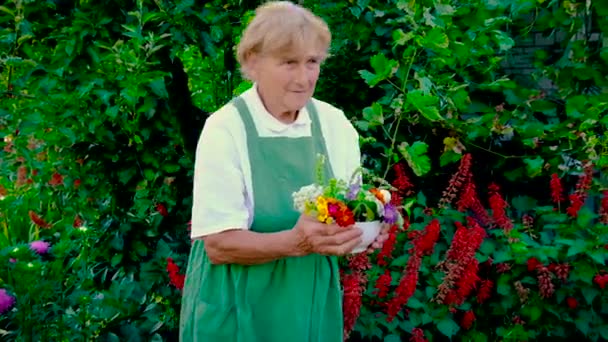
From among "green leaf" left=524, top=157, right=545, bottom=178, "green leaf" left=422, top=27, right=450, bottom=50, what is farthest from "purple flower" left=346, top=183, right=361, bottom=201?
"green leaf" left=524, top=157, right=545, bottom=178

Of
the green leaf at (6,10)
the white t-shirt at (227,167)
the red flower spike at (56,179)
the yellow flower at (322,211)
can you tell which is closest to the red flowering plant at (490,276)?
the white t-shirt at (227,167)

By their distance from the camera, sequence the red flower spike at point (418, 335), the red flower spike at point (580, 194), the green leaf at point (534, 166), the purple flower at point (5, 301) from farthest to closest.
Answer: the green leaf at point (534, 166), the red flower spike at point (580, 194), the red flower spike at point (418, 335), the purple flower at point (5, 301)

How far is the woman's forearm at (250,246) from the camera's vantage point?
1771 mm

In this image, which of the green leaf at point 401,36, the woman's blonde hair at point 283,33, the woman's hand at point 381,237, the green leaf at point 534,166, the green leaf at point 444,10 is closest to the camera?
the woman's blonde hair at point 283,33

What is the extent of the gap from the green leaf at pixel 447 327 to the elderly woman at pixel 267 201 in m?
1.22

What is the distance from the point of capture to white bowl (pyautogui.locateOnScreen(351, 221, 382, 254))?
1846 mm

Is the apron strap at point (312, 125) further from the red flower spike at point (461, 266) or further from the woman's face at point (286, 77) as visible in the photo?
the red flower spike at point (461, 266)

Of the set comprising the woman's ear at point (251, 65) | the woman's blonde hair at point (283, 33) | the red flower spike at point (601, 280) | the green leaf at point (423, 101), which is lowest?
the red flower spike at point (601, 280)

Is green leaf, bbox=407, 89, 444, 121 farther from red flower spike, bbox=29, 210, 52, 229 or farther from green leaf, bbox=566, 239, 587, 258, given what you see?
red flower spike, bbox=29, 210, 52, 229

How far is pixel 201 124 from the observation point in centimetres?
375

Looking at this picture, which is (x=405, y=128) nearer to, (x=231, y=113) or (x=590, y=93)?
(x=590, y=93)

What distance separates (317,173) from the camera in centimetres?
183

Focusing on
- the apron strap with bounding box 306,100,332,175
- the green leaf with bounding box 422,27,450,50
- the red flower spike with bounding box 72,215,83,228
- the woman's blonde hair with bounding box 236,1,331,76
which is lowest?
the red flower spike with bounding box 72,215,83,228

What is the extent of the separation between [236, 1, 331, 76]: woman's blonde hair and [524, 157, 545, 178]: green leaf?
2063 mm
